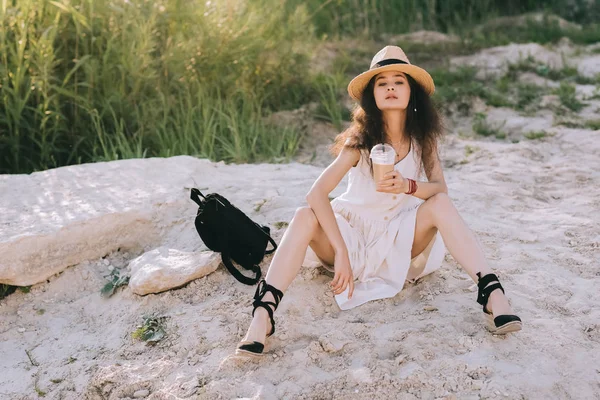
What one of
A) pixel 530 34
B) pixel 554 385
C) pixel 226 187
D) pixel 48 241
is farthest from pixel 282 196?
pixel 530 34

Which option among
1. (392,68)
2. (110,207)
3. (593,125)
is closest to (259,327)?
(392,68)

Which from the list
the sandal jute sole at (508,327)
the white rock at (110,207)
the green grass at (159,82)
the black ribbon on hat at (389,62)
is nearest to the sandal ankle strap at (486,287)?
the sandal jute sole at (508,327)

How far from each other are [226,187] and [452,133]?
2.39 metres

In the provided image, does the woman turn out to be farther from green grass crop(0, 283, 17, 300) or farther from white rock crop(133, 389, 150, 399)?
green grass crop(0, 283, 17, 300)

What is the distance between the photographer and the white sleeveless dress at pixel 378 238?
3018mm

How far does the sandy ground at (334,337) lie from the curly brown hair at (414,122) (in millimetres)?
588

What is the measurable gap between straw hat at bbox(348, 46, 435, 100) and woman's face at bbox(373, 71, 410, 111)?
43mm

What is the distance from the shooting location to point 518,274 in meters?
3.23

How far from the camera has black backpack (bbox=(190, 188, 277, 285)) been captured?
3256 millimetres

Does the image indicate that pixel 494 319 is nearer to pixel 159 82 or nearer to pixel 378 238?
pixel 378 238

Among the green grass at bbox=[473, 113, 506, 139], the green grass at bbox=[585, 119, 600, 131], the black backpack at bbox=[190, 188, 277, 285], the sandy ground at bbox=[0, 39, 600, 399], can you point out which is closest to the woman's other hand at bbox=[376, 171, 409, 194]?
the sandy ground at bbox=[0, 39, 600, 399]

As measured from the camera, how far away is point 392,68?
304 centimetres

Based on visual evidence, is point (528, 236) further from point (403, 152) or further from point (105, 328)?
point (105, 328)

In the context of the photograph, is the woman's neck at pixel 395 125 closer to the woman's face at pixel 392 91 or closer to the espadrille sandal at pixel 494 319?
→ the woman's face at pixel 392 91
